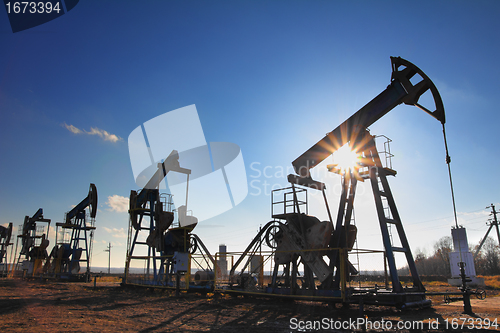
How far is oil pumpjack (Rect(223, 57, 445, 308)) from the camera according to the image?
851 cm

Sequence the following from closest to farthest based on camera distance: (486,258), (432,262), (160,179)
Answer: (160,179), (486,258), (432,262)

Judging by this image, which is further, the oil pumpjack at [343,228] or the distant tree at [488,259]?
the distant tree at [488,259]

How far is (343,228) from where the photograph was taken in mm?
9633

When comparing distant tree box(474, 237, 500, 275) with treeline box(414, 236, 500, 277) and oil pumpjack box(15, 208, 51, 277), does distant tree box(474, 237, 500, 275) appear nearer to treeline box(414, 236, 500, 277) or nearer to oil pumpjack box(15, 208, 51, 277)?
treeline box(414, 236, 500, 277)

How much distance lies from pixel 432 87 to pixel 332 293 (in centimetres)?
601

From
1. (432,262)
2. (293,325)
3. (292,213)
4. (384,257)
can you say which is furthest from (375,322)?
(432,262)

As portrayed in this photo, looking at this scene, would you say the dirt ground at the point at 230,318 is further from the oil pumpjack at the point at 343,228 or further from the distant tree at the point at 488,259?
the distant tree at the point at 488,259

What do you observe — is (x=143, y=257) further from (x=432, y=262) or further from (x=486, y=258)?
(x=432, y=262)

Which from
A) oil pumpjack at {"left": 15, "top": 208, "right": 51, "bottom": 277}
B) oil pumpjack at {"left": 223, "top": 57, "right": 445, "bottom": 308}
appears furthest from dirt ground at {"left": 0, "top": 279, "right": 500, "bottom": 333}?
oil pumpjack at {"left": 15, "top": 208, "right": 51, "bottom": 277}

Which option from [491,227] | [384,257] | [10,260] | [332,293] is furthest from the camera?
[10,260]

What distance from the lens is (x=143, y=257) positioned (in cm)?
1477

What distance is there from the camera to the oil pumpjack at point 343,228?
8508 millimetres

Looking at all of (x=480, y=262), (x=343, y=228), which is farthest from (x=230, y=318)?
(x=480, y=262)

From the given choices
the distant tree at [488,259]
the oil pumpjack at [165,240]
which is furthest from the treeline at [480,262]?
the oil pumpjack at [165,240]
